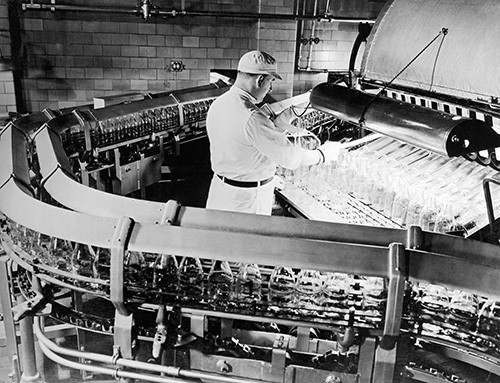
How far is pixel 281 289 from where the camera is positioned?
171 cm

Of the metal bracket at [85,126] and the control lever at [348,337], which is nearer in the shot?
the control lever at [348,337]

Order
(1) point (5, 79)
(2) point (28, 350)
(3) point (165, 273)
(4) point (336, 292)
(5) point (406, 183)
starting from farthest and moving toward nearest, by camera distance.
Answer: (1) point (5, 79) < (5) point (406, 183) < (2) point (28, 350) < (3) point (165, 273) < (4) point (336, 292)

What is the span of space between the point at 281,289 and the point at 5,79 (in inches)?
198

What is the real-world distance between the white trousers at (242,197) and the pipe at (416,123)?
2.38 feet

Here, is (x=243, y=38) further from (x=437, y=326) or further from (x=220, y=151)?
(x=437, y=326)

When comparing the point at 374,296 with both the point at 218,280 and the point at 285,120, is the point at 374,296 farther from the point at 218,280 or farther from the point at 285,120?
the point at 285,120

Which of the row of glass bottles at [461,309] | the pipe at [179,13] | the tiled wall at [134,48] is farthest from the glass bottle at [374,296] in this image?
the tiled wall at [134,48]

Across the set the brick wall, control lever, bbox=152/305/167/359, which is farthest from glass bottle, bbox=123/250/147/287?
the brick wall

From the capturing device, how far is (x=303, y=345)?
1.74m

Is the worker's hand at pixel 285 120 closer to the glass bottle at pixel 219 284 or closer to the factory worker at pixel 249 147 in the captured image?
the factory worker at pixel 249 147

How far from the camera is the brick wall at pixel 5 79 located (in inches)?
222

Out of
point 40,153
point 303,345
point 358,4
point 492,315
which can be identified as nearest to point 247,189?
point 40,153

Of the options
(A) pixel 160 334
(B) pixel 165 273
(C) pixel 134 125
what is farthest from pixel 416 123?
(C) pixel 134 125

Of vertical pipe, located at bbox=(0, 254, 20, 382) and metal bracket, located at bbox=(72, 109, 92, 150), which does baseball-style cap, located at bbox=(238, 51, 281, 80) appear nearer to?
metal bracket, located at bbox=(72, 109, 92, 150)
